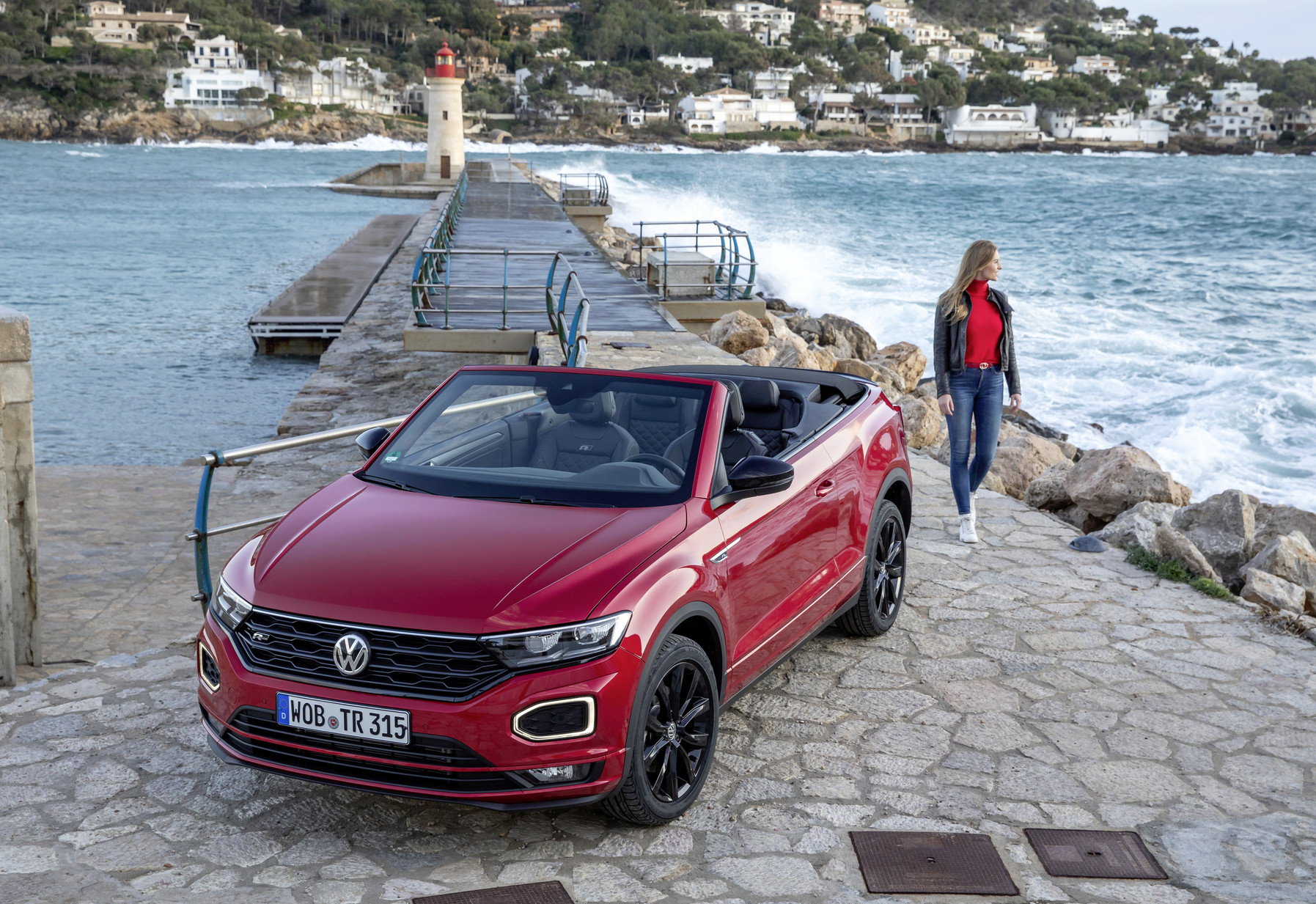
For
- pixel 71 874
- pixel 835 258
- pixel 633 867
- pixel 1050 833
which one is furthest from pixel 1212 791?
pixel 835 258

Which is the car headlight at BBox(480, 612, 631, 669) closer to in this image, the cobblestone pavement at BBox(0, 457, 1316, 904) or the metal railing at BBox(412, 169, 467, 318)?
the cobblestone pavement at BBox(0, 457, 1316, 904)

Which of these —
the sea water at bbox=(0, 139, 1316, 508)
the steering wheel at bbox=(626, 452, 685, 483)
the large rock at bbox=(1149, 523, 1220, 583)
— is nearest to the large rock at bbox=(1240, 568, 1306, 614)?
the large rock at bbox=(1149, 523, 1220, 583)

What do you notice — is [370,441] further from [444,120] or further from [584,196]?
[444,120]

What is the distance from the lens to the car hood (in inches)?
151

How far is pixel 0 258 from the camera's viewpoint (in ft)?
124

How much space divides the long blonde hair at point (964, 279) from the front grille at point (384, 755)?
15.9ft

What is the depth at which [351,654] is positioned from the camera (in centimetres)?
380

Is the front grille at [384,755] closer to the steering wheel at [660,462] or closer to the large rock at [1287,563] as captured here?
the steering wheel at [660,462]

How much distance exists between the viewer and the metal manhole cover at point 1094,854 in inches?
163

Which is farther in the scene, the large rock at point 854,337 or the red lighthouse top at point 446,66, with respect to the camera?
the red lighthouse top at point 446,66

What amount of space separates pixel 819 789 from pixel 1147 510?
515cm

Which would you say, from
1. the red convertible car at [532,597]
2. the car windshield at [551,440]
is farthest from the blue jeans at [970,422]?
the car windshield at [551,440]

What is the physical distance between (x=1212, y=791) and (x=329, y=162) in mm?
123043

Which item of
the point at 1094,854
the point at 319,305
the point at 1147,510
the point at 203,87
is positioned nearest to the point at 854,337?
the point at 319,305
